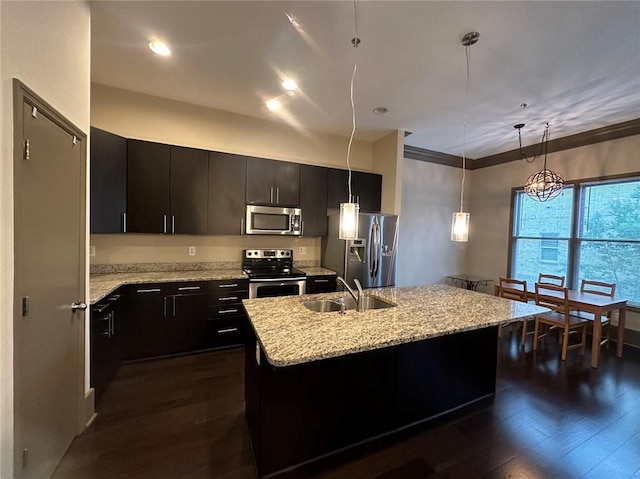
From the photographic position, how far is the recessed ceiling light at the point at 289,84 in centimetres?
274

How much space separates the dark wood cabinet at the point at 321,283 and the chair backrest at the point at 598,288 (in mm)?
3387

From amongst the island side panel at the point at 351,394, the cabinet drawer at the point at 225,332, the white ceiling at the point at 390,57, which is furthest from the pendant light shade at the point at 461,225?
the cabinet drawer at the point at 225,332

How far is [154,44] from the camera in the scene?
226cm

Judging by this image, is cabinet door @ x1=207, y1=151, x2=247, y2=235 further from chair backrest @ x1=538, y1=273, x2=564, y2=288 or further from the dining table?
chair backrest @ x1=538, y1=273, x2=564, y2=288

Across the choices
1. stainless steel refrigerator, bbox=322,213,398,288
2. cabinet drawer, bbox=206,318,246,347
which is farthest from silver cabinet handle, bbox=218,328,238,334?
stainless steel refrigerator, bbox=322,213,398,288

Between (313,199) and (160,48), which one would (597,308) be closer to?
(313,199)

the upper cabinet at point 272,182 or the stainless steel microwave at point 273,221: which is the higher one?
the upper cabinet at point 272,182

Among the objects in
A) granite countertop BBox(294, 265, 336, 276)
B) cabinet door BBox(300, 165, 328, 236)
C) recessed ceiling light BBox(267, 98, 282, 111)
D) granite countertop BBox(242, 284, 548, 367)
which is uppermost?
recessed ceiling light BBox(267, 98, 282, 111)

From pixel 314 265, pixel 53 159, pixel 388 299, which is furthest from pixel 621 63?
pixel 53 159

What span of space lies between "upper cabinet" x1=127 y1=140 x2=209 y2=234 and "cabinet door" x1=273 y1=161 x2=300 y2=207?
86 cm

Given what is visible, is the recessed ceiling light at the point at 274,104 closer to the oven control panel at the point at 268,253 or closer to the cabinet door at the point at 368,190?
the cabinet door at the point at 368,190

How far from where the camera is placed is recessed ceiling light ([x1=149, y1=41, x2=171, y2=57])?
2.25 metres

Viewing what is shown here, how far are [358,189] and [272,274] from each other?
181 centimetres

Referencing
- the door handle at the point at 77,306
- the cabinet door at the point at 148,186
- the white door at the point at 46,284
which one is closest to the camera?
the white door at the point at 46,284
